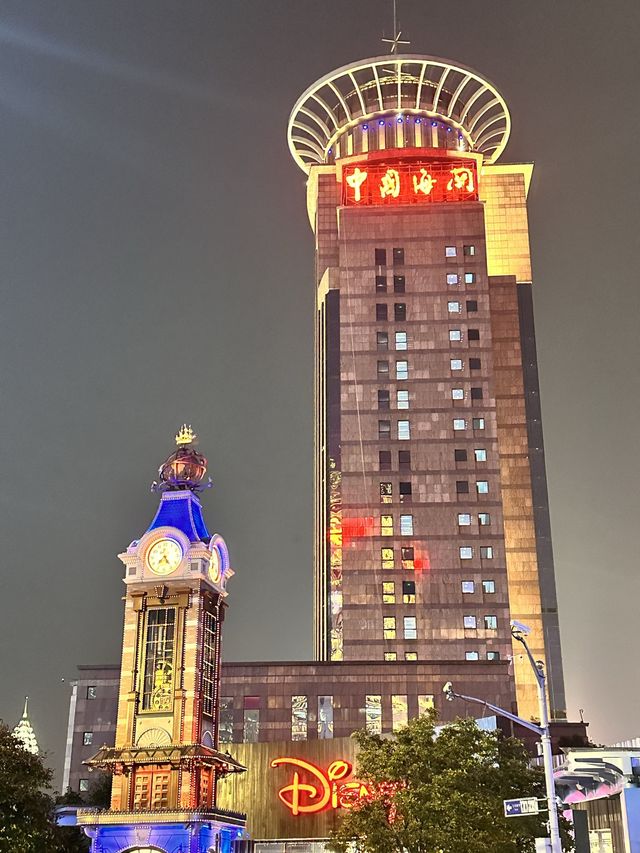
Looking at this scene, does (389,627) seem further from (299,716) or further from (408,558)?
(299,716)

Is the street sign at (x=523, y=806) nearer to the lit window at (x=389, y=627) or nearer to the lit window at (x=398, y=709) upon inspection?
the lit window at (x=398, y=709)

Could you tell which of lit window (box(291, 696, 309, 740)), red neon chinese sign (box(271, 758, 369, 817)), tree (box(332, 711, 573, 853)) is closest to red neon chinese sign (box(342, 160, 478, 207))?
lit window (box(291, 696, 309, 740))

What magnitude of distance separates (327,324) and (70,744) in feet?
248

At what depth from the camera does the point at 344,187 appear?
160500mm

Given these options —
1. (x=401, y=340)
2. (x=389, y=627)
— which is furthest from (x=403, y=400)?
(x=389, y=627)

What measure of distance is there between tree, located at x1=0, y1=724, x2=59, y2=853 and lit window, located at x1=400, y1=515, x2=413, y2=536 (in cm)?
8333

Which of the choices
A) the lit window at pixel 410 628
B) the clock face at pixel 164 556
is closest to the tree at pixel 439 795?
the clock face at pixel 164 556

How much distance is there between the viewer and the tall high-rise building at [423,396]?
446 ft

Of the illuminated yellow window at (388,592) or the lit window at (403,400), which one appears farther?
the lit window at (403,400)

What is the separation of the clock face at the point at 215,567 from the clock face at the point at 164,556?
2.37 meters

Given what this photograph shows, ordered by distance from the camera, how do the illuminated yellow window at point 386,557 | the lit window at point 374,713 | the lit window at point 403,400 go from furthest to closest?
the lit window at point 403,400
the illuminated yellow window at point 386,557
the lit window at point 374,713

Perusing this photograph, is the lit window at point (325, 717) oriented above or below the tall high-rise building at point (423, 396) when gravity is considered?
below

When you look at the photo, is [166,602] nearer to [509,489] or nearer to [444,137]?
[509,489]

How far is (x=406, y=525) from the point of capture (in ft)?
456
